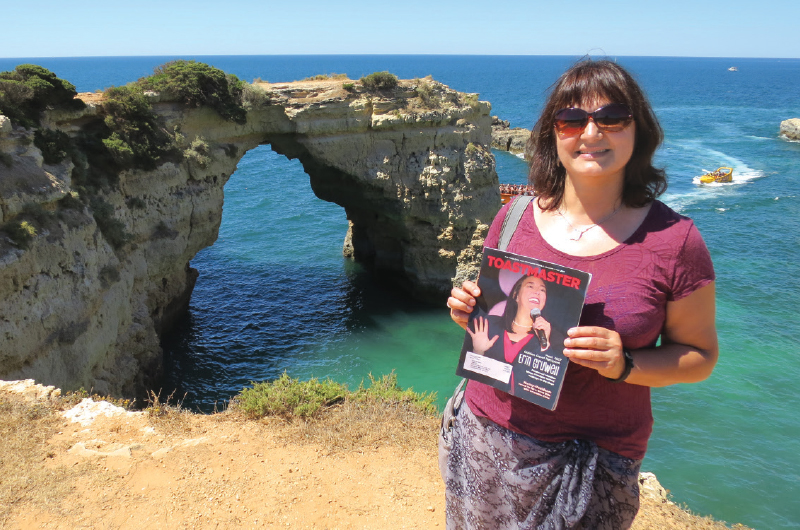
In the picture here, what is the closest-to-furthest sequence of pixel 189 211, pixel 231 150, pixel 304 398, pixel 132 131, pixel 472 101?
pixel 304 398 < pixel 132 131 < pixel 189 211 < pixel 231 150 < pixel 472 101

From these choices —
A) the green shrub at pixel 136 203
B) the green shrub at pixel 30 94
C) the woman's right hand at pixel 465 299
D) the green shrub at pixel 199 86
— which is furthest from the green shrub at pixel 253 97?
the woman's right hand at pixel 465 299

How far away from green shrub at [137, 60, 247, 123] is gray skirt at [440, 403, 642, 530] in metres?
18.7

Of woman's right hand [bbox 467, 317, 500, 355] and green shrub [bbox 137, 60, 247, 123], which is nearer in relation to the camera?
woman's right hand [bbox 467, 317, 500, 355]

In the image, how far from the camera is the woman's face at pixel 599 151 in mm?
2908

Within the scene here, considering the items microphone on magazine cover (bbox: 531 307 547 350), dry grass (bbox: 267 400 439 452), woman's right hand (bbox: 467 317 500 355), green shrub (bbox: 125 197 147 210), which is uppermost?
microphone on magazine cover (bbox: 531 307 547 350)

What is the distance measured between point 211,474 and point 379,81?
1818 centimetres

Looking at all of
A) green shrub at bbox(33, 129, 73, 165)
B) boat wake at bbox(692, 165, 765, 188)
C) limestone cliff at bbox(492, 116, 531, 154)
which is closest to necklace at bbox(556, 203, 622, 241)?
green shrub at bbox(33, 129, 73, 165)

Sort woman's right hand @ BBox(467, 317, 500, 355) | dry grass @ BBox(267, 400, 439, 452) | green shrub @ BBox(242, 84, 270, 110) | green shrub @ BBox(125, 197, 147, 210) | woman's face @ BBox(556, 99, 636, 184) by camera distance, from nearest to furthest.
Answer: woman's face @ BBox(556, 99, 636, 184) < woman's right hand @ BBox(467, 317, 500, 355) < dry grass @ BBox(267, 400, 439, 452) < green shrub @ BBox(125, 197, 147, 210) < green shrub @ BBox(242, 84, 270, 110)

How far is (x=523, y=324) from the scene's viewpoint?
2943 mm

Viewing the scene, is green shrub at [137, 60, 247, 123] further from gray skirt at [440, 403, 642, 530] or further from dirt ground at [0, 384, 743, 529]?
gray skirt at [440, 403, 642, 530]

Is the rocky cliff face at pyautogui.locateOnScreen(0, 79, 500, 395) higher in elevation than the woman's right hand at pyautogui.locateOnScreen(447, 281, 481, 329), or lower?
lower

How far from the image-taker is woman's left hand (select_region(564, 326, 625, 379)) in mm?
2641

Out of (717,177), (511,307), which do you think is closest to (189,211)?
(511,307)

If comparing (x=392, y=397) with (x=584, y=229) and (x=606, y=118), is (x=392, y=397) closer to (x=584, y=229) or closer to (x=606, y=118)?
(x=584, y=229)
